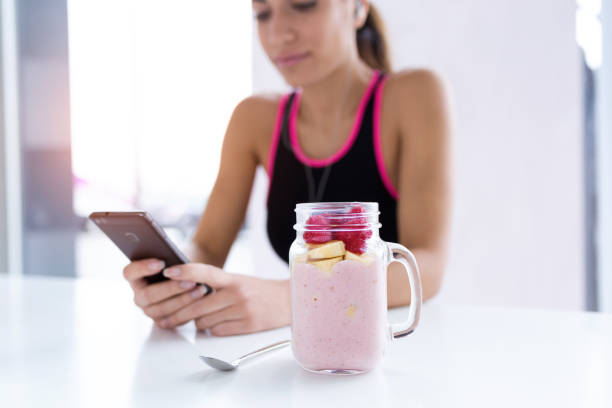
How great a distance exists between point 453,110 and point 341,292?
36.1 inches

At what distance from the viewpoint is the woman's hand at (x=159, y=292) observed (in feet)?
2.53

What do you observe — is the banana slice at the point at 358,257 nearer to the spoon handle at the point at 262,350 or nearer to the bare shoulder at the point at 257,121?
the spoon handle at the point at 262,350

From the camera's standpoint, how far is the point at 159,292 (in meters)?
0.78

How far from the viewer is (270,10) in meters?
1.31

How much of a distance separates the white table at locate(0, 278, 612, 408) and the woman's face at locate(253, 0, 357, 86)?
724 millimetres

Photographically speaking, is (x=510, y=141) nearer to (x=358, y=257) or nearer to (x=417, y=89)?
(x=417, y=89)

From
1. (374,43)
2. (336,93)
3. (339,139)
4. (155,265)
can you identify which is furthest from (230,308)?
(374,43)

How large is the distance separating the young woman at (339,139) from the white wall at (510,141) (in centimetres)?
73

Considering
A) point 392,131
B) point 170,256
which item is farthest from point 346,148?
point 170,256

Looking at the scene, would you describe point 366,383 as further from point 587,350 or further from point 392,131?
point 392,131

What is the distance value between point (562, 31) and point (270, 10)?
130 cm

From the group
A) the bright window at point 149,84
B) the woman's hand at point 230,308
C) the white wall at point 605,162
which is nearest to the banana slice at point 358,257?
the woman's hand at point 230,308

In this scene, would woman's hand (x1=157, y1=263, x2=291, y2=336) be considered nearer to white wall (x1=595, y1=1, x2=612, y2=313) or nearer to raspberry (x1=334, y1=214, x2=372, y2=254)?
raspberry (x1=334, y1=214, x2=372, y2=254)

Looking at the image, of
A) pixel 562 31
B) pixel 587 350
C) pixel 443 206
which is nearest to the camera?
pixel 587 350
